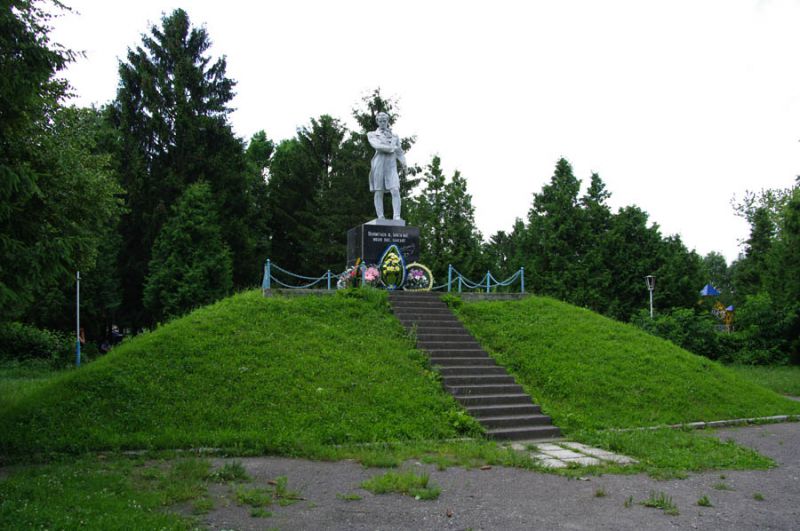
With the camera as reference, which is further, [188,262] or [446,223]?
[446,223]

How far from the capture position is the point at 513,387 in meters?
12.4

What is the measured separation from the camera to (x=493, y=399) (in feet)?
38.6

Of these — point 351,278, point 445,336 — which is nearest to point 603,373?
point 445,336

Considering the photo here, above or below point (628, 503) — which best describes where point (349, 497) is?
above

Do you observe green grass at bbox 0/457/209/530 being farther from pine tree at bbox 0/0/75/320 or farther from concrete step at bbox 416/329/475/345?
concrete step at bbox 416/329/475/345

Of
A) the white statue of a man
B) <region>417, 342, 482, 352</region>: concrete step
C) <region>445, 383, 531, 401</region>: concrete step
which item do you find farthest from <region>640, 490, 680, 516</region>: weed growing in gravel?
the white statue of a man

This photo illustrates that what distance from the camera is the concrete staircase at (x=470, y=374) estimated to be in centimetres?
1098

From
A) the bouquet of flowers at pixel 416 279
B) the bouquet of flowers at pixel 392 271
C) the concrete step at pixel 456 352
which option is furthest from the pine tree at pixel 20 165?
the bouquet of flowers at pixel 416 279

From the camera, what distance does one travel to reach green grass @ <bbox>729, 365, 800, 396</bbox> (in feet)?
62.3

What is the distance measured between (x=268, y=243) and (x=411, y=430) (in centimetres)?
2824

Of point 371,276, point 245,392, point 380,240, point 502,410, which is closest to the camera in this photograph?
point 245,392

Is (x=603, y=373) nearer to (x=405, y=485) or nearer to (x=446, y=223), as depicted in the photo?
(x=405, y=485)

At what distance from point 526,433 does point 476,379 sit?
6.30ft

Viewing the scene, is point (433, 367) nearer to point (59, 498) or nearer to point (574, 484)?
point (574, 484)
